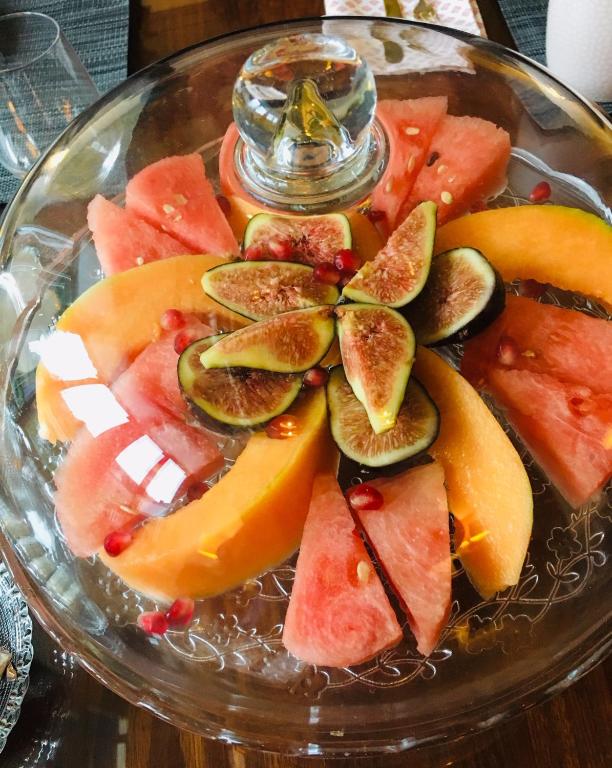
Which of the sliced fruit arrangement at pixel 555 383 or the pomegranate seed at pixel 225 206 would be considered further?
the pomegranate seed at pixel 225 206

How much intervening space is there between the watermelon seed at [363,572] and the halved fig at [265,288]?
42 centimetres

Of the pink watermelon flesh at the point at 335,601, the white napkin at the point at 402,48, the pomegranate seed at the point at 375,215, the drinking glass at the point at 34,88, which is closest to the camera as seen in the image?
the pink watermelon flesh at the point at 335,601

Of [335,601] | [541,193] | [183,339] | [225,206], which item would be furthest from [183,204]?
[335,601]

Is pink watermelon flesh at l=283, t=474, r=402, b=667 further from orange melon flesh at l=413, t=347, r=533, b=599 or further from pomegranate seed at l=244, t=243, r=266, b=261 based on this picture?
pomegranate seed at l=244, t=243, r=266, b=261

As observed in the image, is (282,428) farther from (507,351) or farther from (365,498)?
(507,351)

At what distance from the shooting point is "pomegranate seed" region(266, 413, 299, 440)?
103 centimetres

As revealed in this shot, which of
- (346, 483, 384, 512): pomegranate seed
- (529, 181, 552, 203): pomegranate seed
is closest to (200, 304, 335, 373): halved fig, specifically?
(346, 483, 384, 512): pomegranate seed

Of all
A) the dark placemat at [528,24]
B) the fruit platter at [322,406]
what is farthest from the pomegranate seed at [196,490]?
the dark placemat at [528,24]

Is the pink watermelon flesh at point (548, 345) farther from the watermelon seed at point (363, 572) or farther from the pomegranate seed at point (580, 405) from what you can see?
→ the watermelon seed at point (363, 572)

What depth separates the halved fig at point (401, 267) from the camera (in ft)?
3.70

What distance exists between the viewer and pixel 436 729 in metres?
0.92

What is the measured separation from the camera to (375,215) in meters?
1.27

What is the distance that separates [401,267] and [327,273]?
125 millimetres

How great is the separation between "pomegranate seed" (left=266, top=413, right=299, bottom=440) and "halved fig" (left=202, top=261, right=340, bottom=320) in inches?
7.7
